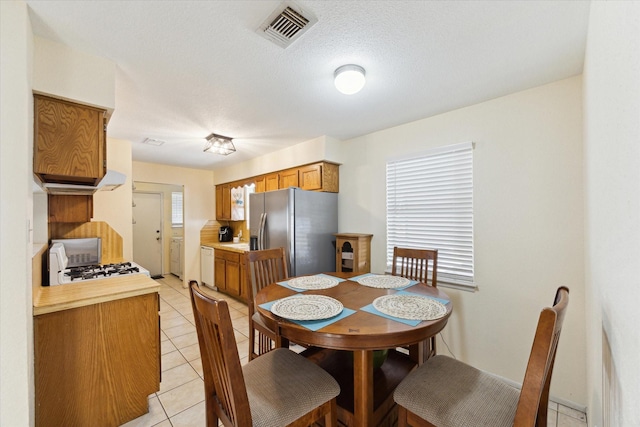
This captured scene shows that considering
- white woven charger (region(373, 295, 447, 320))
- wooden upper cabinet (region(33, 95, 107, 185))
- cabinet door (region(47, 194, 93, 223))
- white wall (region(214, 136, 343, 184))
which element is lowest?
white woven charger (region(373, 295, 447, 320))

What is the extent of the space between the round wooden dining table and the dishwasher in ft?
11.5

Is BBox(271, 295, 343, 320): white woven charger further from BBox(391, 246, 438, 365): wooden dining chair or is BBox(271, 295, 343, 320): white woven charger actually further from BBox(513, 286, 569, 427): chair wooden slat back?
BBox(391, 246, 438, 365): wooden dining chair

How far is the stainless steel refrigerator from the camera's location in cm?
306

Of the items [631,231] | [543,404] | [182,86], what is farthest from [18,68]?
[543,404]

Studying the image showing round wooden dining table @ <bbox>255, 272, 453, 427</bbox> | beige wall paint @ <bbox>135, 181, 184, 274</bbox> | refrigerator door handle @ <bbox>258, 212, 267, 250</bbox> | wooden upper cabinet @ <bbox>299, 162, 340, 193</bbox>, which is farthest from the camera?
beige wall paint @ <bbox>135, 181, 184, 274</bbox>

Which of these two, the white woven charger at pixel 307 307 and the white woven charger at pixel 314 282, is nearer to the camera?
the white woven charger at pixel 307 307

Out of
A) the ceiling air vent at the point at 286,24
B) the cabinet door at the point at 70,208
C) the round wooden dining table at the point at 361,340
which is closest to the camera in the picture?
the round wooden dining table at the point at 361,340

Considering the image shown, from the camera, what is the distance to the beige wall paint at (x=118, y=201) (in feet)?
10.7

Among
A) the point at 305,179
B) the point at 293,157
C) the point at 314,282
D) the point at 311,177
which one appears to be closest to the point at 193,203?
the point at 293,157

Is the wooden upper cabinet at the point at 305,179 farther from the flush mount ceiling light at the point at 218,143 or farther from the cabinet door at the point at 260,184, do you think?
the flush mount ceiling light at the point at 218,143

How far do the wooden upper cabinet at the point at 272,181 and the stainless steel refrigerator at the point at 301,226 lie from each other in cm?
44

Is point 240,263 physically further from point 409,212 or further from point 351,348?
point 351,348

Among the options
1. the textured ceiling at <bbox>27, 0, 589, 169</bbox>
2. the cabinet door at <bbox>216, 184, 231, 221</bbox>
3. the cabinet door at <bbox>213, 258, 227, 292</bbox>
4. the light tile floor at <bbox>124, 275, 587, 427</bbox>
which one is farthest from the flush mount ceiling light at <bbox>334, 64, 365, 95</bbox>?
the cabinet door at <bbox>216, 184, 231, 221</bbox>

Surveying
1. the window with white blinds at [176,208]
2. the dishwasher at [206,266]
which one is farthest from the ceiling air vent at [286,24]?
the window with white blinds at [176,208]
